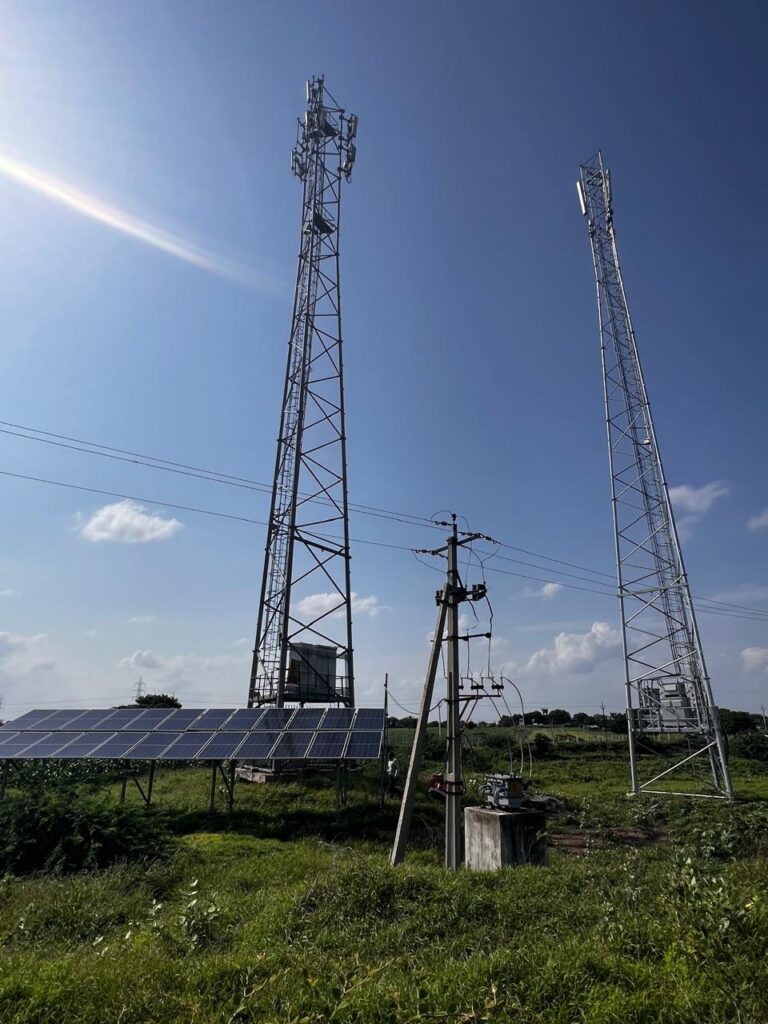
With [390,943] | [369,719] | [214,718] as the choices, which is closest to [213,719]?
[214,718]

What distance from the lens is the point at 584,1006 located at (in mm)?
5090

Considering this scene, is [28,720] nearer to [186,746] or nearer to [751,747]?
[186,746]

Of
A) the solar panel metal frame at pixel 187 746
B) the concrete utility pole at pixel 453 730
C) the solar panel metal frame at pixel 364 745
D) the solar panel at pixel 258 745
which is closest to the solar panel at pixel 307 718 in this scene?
the solar panel at pixel 258 745

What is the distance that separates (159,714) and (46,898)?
1409 cm

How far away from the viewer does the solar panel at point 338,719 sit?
67.6ft

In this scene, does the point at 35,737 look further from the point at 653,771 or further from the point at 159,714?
the point at 653,771

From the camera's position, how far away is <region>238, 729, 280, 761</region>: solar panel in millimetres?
18117

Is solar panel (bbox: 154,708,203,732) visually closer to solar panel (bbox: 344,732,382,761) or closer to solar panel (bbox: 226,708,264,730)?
solar panel (bbox: 226,708,264,730)

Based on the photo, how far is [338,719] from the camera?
70.2 feet

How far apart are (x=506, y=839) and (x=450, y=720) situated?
8.30 feet

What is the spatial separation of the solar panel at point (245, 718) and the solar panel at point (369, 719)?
3.72 m

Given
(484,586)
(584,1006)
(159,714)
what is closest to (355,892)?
(584,1006)

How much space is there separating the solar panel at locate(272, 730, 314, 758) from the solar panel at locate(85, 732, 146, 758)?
16.4 ft

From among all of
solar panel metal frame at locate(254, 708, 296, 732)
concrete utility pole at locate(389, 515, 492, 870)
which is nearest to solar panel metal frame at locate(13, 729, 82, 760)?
solar panel metal frame at locate(254, 708, 296, 732)
